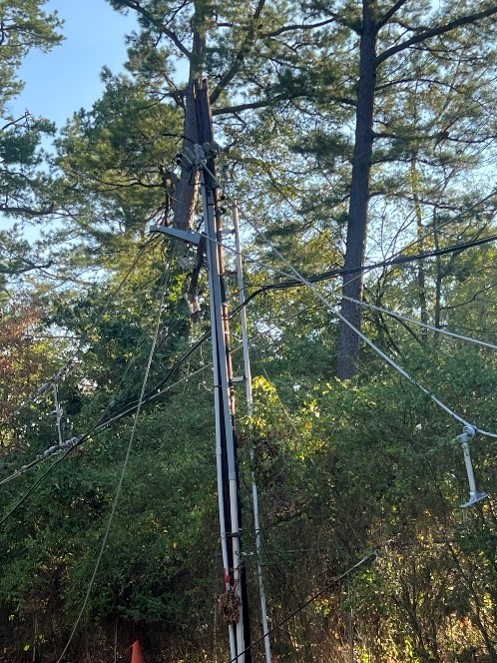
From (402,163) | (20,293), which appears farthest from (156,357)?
(402,163)

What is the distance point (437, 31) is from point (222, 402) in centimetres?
988

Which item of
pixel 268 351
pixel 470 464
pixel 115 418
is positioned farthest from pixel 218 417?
pixel 268 351

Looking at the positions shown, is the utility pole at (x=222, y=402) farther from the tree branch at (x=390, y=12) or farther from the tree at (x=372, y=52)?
the tree branch at (x=390, y=12)

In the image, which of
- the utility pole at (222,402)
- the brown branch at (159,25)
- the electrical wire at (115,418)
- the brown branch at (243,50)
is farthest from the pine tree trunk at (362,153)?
the utility pole at (222,402)

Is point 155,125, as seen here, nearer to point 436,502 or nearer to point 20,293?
point 20,293

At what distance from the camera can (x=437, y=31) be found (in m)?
13.9

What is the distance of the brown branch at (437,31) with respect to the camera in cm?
1327

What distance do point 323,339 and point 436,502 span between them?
8533 millimetres

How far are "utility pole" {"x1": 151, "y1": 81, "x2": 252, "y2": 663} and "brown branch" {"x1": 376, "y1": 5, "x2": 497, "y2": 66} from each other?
753 cm

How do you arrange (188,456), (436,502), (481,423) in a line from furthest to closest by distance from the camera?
(188,456), (436,502), (481,423)

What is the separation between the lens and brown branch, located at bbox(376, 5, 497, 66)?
43.5ft

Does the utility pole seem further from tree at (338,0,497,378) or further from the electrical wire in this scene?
tree at (338,0,497,378)

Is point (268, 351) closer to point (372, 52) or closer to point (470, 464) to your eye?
point (372, 52)

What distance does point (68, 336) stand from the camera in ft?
46.6
